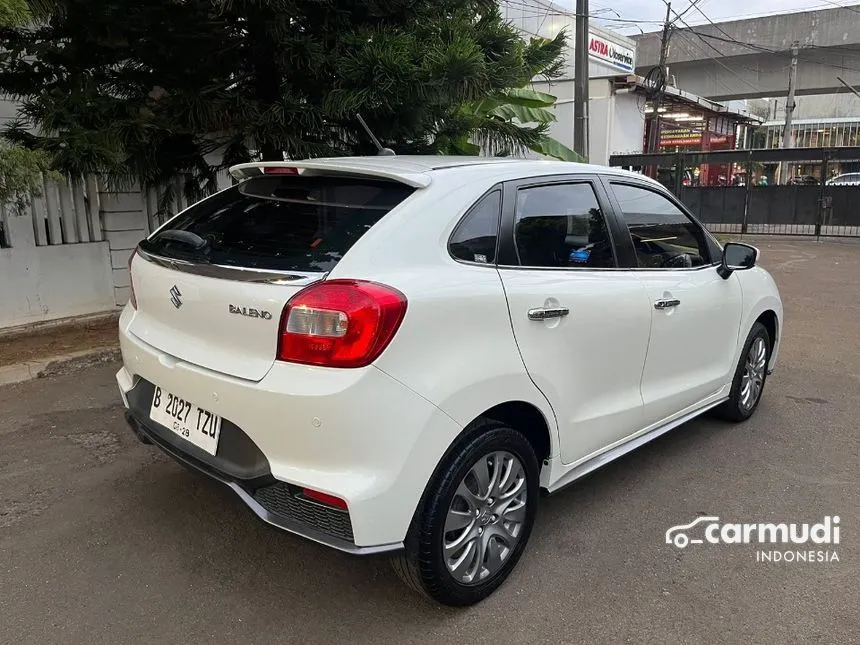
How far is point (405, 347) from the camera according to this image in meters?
2.25

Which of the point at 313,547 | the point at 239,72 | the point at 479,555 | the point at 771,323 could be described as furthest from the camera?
the point at 239,72

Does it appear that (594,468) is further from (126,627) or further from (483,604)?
(126,627)

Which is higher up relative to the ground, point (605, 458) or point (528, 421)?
point (528, 421)

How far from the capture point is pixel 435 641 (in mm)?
2459

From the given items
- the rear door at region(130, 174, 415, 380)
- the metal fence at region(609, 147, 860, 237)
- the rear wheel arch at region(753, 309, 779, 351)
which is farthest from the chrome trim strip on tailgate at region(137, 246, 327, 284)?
the metal fence at region(609, 147, 860, 237)

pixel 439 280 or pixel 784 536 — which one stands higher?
pixel 439 280

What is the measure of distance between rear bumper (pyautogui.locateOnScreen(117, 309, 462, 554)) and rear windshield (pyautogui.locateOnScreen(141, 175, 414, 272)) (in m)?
0.43

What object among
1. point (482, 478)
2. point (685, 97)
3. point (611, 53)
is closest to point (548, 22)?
point (611, 53)

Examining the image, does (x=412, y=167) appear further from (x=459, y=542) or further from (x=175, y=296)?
(x=459, y=542)

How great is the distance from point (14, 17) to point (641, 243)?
12.2 ft

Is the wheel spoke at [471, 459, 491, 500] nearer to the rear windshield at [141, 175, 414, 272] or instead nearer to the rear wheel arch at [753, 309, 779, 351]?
the rear windshield at [141, 175, 414, 272]

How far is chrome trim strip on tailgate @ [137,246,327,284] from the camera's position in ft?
7.48

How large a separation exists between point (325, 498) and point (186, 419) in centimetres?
76

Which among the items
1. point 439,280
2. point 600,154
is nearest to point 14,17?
point 439,280
